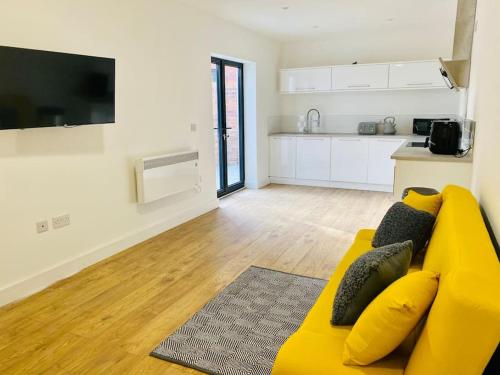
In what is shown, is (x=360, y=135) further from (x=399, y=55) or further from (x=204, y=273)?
(x=204, y=273)

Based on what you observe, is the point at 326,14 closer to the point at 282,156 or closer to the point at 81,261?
the point at 282,156

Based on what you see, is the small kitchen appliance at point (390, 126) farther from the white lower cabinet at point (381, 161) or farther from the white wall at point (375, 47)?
the white wall at point (375, 47)

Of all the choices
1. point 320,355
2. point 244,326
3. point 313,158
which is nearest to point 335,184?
point 313,158

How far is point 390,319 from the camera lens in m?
1.29

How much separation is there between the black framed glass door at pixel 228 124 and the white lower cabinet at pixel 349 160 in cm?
155

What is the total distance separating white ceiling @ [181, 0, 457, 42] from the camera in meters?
4.60

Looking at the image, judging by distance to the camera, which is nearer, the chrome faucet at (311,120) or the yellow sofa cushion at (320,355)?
the yellow sofa cushion at (320,355)

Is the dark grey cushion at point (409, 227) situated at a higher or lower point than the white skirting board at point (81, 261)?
higher

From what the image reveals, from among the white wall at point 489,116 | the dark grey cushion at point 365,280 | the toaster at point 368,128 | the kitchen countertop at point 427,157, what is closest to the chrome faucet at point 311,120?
the toaster at point 368,128

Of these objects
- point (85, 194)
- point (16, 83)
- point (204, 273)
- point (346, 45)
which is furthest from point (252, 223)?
point (346, 45)

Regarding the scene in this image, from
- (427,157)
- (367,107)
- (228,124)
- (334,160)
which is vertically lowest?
(334,160)

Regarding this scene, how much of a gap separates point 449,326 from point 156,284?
247 cm

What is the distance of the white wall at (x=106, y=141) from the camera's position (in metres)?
2.88

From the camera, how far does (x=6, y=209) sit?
9.23 feet
